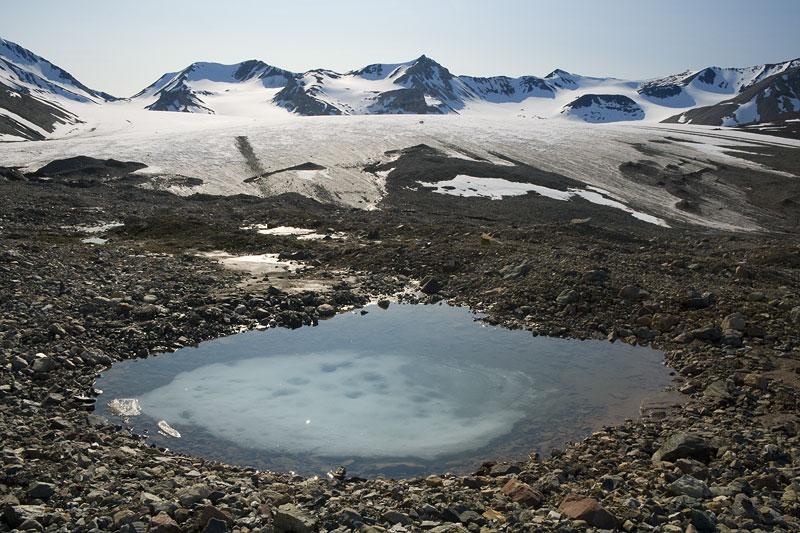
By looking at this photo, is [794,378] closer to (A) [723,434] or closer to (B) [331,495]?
(A) [723,434]

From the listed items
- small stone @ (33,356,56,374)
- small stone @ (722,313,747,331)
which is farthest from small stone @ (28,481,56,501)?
small stone @ (722,313,747,331)

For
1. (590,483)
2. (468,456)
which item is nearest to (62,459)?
(468,456)

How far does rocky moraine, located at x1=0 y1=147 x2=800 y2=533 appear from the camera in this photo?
311 inches

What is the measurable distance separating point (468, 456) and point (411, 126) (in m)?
81.1

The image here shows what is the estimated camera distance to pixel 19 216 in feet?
112

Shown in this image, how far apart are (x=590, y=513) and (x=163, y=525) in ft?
18.1

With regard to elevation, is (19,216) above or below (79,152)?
below

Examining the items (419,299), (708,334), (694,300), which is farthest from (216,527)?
(694,300)

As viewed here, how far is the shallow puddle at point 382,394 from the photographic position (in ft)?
37.1

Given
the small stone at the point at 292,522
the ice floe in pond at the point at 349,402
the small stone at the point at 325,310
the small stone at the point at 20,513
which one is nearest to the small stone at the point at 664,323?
the ice floe in pond at the point at 349,402

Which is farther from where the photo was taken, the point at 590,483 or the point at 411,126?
the point at 411,126

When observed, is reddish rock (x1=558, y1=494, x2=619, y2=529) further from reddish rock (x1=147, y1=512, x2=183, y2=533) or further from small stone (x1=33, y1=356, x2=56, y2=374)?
small stone (x1=33, y1=356, x2=56, y2=374)

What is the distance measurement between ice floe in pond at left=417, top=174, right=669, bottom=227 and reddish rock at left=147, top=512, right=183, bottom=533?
4622 cm

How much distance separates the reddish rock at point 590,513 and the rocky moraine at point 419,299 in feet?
0.11
